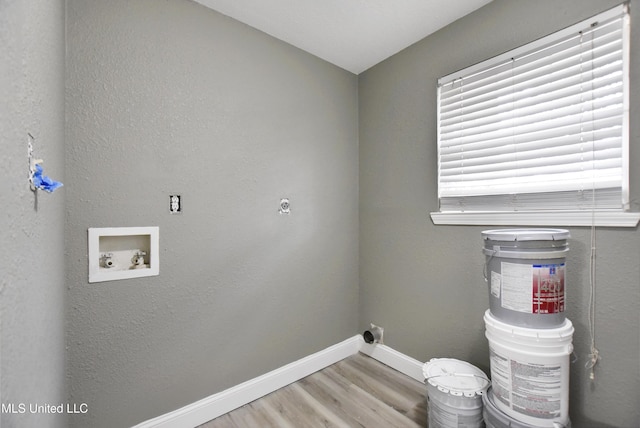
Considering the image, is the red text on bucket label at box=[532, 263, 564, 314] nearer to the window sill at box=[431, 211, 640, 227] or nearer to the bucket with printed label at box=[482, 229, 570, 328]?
the bucket with printed label at box=[482, 229, 570, 328]

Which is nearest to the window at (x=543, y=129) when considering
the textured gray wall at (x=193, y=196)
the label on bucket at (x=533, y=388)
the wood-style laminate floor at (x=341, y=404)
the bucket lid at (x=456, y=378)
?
the label on bucket at (x=533, y=388)

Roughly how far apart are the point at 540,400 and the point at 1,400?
162cm

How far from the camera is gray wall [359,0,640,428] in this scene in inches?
47.3

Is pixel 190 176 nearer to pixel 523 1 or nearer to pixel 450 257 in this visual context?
pixel 450 257

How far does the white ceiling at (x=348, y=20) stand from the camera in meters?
1.62

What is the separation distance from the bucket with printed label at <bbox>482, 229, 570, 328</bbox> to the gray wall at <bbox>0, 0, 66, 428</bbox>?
5.07 ft

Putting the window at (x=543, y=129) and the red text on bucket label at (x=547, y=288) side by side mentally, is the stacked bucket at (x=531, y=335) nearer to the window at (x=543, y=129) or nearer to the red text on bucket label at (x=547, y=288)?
the red text on bucket label at (x=547, y=288)

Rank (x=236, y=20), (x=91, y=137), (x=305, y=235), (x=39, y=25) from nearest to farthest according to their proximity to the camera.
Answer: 1. (x=39, y=25)
2. (x=91, y=137)
3. (x=236, y=20)
4. (x=305, y=235)

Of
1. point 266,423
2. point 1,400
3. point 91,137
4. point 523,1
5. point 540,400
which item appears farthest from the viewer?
point 266,423

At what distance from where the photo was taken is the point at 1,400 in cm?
45

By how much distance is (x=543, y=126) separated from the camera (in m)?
1.41

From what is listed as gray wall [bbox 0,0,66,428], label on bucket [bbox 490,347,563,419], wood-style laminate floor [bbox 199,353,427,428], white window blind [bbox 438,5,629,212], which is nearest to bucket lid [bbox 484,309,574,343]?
label on bucket [bbox 490,347,563,419]

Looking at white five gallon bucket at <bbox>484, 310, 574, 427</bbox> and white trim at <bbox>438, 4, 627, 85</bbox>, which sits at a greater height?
white trim at <bbox>438, 4, 627, 85</bbox>

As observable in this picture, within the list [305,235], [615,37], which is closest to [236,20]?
[305,235]
